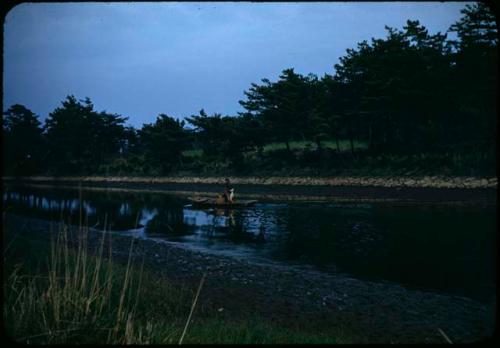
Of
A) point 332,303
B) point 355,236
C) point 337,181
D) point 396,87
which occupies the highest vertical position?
point 396,87

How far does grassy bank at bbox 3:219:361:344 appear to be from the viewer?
4.41 metres

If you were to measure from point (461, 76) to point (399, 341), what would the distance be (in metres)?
39.7

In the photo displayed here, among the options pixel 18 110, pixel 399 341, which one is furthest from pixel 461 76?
Answer: pixel 18 110

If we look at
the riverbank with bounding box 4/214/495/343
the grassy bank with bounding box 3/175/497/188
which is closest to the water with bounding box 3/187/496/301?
the riverbank with bounding box 4/214/495/343

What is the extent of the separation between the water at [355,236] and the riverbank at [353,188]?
5246 mm

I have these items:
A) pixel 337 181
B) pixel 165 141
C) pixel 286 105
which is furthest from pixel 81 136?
pixel 337 181

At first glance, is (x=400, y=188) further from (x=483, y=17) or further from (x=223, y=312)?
(x=223, y=312)

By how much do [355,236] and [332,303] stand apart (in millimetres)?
10256

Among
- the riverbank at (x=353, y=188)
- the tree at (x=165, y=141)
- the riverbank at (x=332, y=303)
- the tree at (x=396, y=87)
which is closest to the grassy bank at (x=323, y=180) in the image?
the riverbank at (x=353, y=188)

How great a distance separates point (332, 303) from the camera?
9836 mm

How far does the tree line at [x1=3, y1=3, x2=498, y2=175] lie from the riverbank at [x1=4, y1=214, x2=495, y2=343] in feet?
74.2

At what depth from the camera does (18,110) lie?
71.0 metres

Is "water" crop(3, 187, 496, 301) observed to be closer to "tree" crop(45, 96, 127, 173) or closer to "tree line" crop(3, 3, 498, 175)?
"tree line" crop(3, 3, 498, 175)

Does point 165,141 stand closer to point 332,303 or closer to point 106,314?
point 332,303
